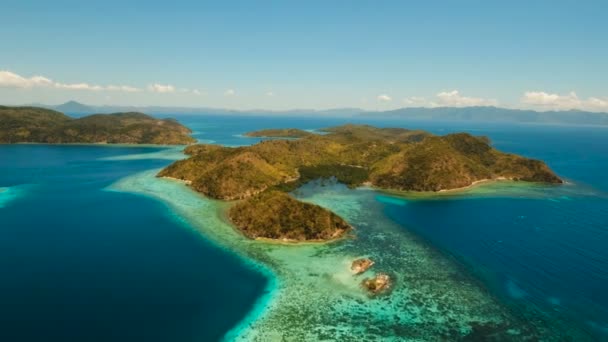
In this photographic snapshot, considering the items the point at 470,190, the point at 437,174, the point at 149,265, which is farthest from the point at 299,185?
the point at 149,265

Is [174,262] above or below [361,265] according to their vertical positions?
below

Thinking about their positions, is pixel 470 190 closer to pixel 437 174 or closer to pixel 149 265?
pixel 437 174

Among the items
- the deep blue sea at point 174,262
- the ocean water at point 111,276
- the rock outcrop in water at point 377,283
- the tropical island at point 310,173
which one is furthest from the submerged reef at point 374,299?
the tropical island at point 310,173

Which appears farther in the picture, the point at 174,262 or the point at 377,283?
the point at 174,262

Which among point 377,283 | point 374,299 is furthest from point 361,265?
point 374,299

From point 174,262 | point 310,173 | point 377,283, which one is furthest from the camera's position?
point 310,173

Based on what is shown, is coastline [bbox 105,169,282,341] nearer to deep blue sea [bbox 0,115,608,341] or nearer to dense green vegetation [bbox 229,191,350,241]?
deep blue sea [bbox 0,115,608,341]

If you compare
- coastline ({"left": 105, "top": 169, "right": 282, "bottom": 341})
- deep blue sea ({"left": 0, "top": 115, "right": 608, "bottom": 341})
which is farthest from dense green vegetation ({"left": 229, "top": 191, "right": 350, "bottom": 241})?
deep blue sea ({"left": 0, "top": 115, "right": 608, "bottom": 341})

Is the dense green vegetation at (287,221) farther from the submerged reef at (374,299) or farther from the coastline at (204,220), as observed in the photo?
the coastline at (204,220)

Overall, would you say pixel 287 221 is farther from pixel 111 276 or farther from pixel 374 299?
pixel 111 276
